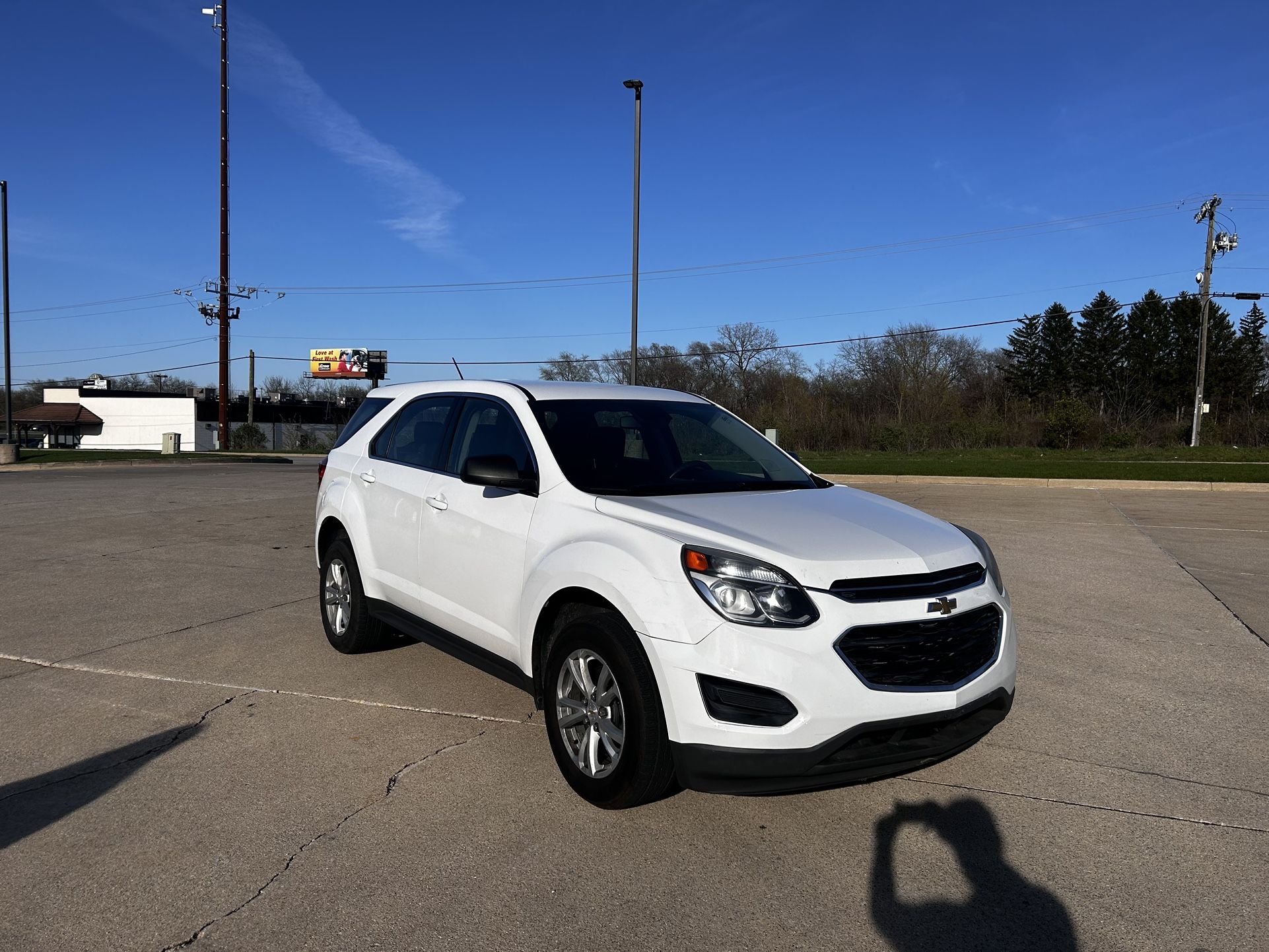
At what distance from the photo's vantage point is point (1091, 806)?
3.90 metres

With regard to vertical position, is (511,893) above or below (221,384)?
below

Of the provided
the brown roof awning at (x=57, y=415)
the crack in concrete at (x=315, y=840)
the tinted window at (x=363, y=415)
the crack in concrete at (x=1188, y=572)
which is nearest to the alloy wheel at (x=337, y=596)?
the tinted window at (x=363, y=415)

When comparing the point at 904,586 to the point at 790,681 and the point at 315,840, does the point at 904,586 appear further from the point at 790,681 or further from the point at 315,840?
the point at 315,840

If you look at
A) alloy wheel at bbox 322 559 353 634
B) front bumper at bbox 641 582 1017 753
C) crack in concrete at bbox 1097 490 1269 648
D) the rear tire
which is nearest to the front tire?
front bumper at bbox 641 582 1017 753

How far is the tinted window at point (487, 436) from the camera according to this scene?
4664 mm

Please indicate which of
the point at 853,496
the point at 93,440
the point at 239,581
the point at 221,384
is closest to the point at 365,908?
the point at 853,496

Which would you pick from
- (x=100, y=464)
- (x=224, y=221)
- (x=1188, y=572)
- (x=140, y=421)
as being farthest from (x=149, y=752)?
(x=140, y=421)

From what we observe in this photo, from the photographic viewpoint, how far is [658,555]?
3.52m

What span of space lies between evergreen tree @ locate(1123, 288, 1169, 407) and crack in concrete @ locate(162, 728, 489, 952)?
250ft

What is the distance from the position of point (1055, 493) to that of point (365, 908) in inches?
770

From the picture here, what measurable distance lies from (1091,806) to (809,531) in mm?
1696

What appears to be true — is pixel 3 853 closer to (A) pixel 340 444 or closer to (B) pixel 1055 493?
(A) pixel 340 444

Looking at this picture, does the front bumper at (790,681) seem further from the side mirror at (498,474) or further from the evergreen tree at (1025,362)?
the evergreen tree at (1025,362)

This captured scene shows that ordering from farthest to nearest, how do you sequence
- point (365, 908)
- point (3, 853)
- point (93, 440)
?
1. point (93, 440)
2. point (3, 853)
3. point (365, 908)
